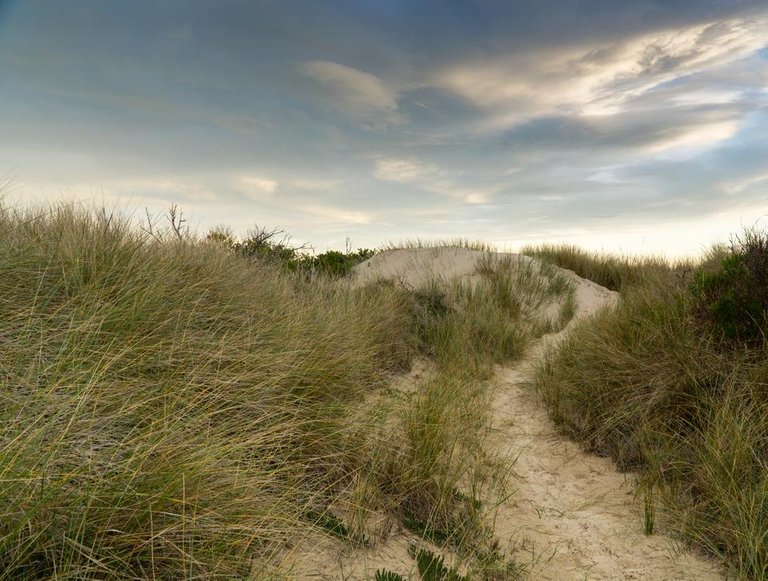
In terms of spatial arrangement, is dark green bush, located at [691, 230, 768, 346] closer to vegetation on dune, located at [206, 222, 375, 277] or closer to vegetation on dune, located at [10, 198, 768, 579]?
vegetation on dune, located at [10, 198, 768, 579]

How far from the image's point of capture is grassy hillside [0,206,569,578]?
216 cm

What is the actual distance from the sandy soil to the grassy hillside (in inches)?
6.9

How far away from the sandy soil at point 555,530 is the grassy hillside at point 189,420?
175mm

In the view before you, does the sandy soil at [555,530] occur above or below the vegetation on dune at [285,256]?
below

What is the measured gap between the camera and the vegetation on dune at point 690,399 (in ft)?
10.4

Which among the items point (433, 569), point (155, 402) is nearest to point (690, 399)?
point (433, 569)

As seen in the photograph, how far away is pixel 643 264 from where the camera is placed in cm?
1350

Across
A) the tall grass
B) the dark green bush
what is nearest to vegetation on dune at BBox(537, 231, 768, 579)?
the dark green bush

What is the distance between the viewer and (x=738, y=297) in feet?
14.7

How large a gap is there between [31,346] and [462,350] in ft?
14.7

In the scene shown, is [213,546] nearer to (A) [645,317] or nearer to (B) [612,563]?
(B) [612,563]

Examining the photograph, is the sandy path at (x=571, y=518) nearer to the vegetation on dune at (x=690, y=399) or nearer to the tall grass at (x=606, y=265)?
the vegetation on dune at (x=690, y=399)

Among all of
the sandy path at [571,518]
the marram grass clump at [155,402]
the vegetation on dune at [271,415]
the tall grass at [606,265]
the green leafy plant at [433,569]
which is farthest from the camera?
the tall grass at [606,265]

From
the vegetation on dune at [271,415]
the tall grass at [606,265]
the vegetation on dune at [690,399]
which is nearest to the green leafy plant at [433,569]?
the vegetation on dune at [271,415]
